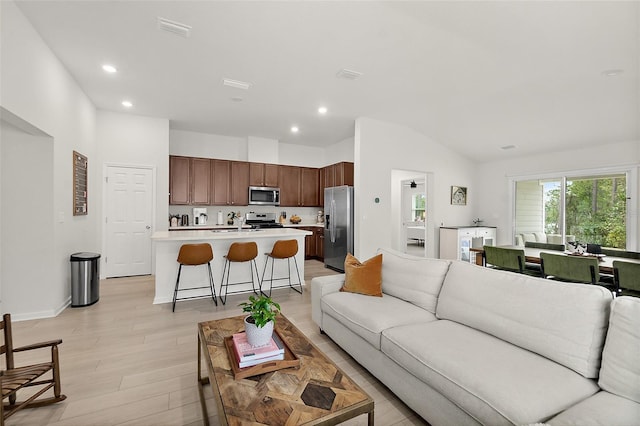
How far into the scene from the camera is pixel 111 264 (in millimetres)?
5016

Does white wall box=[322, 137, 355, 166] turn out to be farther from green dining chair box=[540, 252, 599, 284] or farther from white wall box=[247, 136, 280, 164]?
green dining chair box=[540, 252, 599, 284]

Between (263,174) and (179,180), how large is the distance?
180cm

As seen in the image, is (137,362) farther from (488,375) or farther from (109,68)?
(109,68)

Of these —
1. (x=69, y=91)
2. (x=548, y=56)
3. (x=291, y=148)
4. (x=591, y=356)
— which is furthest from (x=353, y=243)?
(x=69, y=91)

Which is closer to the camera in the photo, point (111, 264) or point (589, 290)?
point (589, 290)

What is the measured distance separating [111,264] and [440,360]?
18.3 ft

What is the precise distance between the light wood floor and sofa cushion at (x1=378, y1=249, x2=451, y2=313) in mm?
727

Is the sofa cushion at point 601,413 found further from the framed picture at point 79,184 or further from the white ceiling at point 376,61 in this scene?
the framed picture at point 79,184

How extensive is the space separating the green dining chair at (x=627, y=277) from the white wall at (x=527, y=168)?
2903 mm

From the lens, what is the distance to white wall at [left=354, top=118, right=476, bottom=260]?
5.22 meters

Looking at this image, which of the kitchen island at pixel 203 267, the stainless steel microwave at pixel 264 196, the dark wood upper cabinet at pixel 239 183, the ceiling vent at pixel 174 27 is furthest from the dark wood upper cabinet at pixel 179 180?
the ceiling vent at pixel 174 27

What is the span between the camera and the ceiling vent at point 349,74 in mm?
3612

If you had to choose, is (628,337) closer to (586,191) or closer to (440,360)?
(440,360)

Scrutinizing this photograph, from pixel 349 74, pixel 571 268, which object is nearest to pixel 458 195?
pixel 571 268
